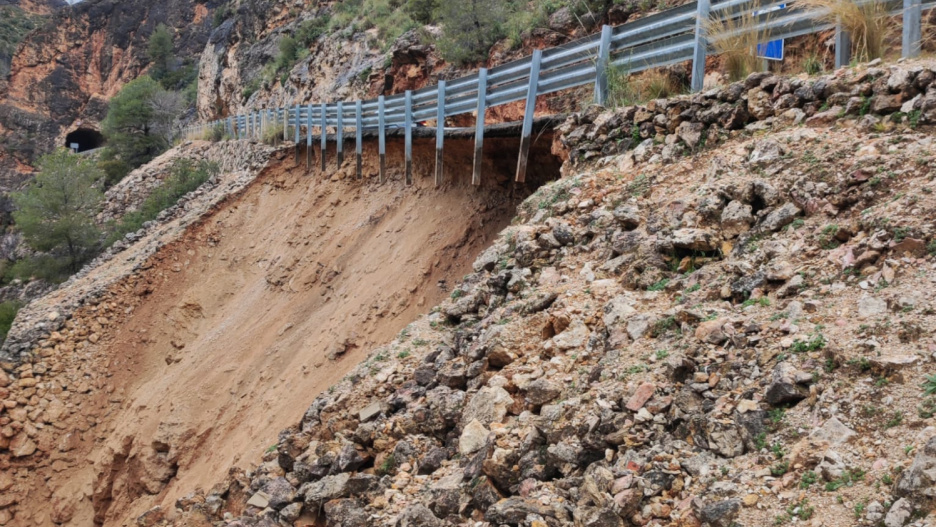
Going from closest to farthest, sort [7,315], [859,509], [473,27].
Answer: [859,509] → [473,27] → [7,315]

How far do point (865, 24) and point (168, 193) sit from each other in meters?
22.4

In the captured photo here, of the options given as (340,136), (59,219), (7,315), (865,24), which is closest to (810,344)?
(865,24)

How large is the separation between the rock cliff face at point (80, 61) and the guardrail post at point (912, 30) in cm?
5664

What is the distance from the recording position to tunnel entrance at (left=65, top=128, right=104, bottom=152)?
53.4 m

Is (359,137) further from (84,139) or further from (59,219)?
(84,139)

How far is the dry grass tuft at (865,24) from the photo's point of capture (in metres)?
5.38

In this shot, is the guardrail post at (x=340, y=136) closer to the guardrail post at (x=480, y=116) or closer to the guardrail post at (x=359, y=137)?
the guardrail post at (x=359, y=137)

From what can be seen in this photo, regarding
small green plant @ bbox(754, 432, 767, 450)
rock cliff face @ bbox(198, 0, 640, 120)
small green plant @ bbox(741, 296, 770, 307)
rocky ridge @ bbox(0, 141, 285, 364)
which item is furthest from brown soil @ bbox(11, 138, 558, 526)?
small green plant @ bbox(754, 432, 767, 450)

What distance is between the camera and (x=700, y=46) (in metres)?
6.61

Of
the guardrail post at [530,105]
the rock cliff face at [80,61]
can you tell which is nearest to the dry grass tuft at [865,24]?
the guardrail post at [530,105]

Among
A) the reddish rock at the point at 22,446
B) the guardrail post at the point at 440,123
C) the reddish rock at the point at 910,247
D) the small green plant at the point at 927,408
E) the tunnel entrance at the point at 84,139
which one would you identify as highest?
the guardrail post at the point at 440,123

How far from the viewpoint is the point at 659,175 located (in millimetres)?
→ 5879

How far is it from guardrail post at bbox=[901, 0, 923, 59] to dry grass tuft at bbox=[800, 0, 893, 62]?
259mm

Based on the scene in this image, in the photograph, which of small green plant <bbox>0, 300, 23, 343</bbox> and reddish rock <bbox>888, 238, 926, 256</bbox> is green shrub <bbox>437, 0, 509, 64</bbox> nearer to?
reddish rock <bbox>888, 238, 926, 256</bbox>
